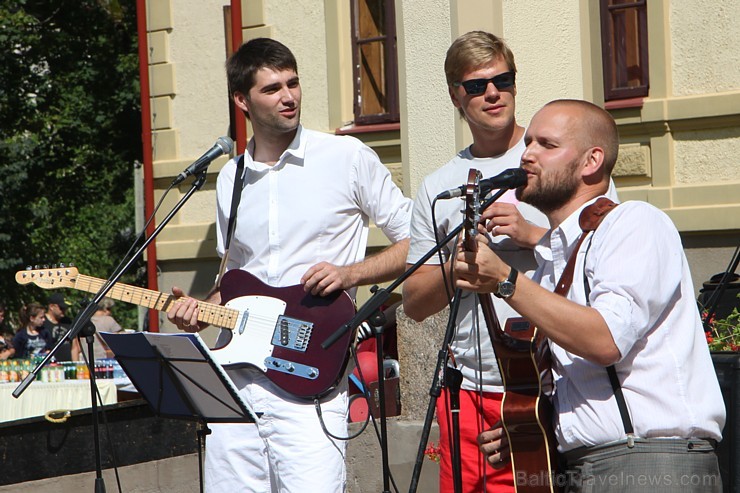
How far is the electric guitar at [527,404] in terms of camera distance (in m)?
3.49

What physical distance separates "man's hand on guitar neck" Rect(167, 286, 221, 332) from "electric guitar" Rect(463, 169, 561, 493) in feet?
5.37

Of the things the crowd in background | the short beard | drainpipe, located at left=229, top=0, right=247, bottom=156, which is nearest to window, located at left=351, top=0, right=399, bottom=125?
drainpipe, located at left=229, top=0, right=247, bottom=156

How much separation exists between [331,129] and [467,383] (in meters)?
7.66

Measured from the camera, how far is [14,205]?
21.3 metres

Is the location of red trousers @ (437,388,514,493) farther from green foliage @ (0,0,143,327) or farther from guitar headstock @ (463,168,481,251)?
green foliage @ (0,0,143,327)

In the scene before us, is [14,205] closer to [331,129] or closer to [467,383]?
[331,129]

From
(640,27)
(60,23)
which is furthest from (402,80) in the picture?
(60,23)

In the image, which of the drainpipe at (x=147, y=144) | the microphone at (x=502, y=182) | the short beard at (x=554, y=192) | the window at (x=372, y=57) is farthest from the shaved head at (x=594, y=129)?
the drainpipe at (x=147, y=144)

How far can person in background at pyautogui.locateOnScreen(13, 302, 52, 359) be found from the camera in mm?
14836

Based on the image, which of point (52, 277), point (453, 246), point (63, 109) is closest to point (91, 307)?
point (52, 277)

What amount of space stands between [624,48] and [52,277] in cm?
582

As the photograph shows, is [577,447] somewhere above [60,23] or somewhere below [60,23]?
below

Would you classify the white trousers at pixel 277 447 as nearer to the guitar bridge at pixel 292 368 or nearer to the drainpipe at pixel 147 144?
the guitar bridge at pixel 292 368

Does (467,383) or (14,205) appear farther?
(14,205)
